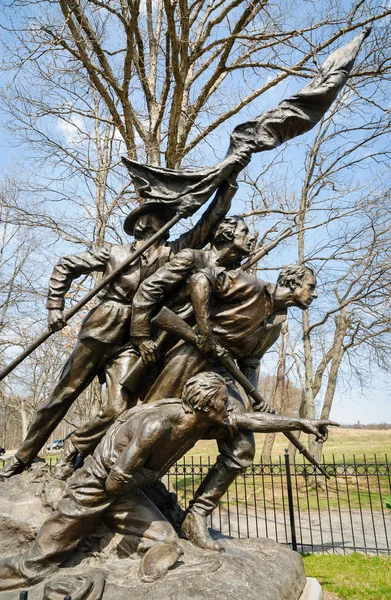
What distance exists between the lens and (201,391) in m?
3.24

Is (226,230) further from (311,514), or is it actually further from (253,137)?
(311,514)

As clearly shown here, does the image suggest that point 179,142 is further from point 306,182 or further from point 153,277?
point 153,277

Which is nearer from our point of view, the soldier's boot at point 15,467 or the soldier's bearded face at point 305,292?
the soldier's bearded face at point 305,292

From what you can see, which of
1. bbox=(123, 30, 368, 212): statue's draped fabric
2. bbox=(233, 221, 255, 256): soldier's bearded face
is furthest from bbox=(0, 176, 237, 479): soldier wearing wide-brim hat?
bbox=(233, 221, 255, 256): soldier's bearded face

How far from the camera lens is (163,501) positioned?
408 cm

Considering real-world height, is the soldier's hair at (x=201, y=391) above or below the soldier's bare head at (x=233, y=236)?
below

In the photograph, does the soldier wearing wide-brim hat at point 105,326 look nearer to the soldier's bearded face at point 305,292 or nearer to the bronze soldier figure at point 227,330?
the bronze soldier figure at point 227,330

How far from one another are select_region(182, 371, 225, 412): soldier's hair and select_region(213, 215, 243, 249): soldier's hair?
1.41 m

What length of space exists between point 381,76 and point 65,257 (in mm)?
8645

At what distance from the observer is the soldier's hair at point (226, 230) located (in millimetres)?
4238

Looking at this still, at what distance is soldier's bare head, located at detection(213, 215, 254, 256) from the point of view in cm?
423

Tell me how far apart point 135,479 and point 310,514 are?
8.79 metres

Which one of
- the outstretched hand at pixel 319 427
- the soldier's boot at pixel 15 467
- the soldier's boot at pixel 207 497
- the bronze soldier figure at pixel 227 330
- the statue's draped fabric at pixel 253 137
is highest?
the statue's draped fabric at pixel 253 137

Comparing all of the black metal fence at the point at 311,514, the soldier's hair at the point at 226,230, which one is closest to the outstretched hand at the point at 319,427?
the soldier's hair at the point at 226,230
